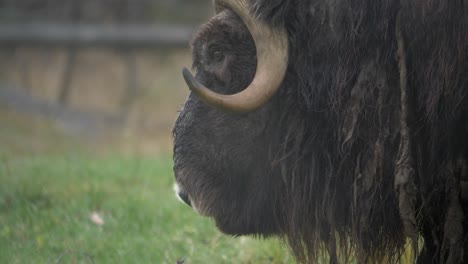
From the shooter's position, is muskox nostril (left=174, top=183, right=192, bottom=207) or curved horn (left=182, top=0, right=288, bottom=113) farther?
muskox nostril (left=174, top=183, right=192, bottom=207)

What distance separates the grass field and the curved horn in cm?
98

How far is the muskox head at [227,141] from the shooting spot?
10.4 feet

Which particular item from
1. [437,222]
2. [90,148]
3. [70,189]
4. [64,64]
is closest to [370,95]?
[437,222]

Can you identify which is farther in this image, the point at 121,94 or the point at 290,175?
the point at 121,94

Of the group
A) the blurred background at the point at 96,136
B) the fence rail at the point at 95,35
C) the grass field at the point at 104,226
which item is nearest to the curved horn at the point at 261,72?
the grass field at the point at 104,226

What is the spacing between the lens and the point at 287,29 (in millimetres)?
3072

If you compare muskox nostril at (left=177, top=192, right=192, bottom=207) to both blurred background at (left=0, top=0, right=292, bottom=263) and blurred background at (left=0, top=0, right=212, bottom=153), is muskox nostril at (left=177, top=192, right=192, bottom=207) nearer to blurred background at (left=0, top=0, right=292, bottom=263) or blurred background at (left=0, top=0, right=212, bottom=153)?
blurred background at (left=0, top=0, right=292, bottom=263)

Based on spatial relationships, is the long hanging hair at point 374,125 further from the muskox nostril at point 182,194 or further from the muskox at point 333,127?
the muskox nostril at point 182,194

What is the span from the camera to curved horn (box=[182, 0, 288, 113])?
9.61 feet

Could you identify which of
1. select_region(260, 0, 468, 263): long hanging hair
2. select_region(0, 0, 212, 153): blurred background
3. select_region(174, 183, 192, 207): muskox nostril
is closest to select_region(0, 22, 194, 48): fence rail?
select_region(0, 0, 212, 153): blurred background

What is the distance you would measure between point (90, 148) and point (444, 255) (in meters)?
9.18

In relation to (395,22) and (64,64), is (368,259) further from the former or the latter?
(64,64)

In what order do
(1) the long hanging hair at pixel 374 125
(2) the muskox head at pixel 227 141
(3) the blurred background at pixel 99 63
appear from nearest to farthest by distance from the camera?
(1) the long hanging hair at pixel 374 125, (2) the muskox head at pixel 227 141, (3) the blurred background at pixel 99 63

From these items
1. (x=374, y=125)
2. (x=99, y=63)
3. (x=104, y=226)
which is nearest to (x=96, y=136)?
(x=99, y=63)
